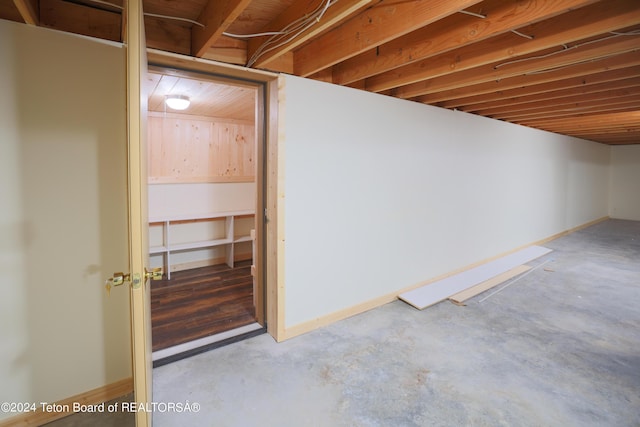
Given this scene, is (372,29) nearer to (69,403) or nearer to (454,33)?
(454,33)

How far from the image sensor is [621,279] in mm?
4133

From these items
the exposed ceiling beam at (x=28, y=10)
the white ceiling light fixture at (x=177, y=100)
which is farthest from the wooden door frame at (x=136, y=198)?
the white ceiling light fixture at (x=177, y=100)

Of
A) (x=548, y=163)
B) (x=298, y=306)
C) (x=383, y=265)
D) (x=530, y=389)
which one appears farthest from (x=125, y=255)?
(x=548, y=163)

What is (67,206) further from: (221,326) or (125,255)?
(221,326)

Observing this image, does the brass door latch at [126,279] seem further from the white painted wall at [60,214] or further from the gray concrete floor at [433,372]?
the gray concrete floor at [433,372]

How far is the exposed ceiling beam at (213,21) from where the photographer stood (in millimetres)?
1504

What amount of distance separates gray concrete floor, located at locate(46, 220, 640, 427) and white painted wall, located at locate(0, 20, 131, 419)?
1.84 ft

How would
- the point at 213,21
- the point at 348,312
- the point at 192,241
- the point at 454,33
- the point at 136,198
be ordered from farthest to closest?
the point at 192,241, the point at 348,312, the point at 454,33, the point at 213,21, the point at 136,198

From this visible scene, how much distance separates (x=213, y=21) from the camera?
1.72 m

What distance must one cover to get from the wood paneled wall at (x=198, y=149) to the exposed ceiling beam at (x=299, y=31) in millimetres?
2170

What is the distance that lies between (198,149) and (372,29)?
367 centimetres

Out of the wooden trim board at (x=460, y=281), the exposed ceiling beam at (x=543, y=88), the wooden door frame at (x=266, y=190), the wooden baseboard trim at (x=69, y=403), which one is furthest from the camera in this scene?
the wooden trim board at (x=460, y=281)

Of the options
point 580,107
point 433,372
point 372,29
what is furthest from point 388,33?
point 580,107

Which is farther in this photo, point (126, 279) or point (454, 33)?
point (454, 33)
